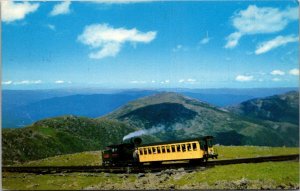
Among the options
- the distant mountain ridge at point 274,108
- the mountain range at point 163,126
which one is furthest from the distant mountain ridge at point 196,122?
the distant mountain ridge at point 274,108

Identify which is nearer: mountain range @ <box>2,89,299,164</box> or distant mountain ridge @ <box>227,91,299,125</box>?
distant mountain ridge @ <box>227,91,299,125</box>

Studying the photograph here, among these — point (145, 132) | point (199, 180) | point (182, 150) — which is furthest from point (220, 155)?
point (145, 132)

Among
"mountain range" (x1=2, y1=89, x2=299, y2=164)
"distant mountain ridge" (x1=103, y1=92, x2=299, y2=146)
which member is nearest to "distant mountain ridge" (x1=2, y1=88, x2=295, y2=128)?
"mountain range" (x1=2, y1=89, x2=299, y2=164)

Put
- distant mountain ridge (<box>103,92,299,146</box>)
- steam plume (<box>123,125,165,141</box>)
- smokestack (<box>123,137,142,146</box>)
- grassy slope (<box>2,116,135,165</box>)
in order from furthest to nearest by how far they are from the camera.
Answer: grassy slope (<box>2,116,135,165</box>)
steam plume (<box>123,125,165,141</box>)
distant mountain ridge (<box>103,92,299,146</box>)
smokestack (<box>123,137,142,146</box>)

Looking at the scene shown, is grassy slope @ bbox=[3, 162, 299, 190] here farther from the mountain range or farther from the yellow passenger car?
the mountain range

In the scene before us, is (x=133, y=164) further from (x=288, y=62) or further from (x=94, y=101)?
(x=288, y=62)

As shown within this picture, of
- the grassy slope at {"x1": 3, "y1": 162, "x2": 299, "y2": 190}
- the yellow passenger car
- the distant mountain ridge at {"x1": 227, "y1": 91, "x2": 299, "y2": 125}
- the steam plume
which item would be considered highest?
the distant mountain ridge at {"x1": 227, "y1": 91, "x2": 299, "y2": 125}

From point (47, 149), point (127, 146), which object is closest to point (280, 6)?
point (127, 146)
